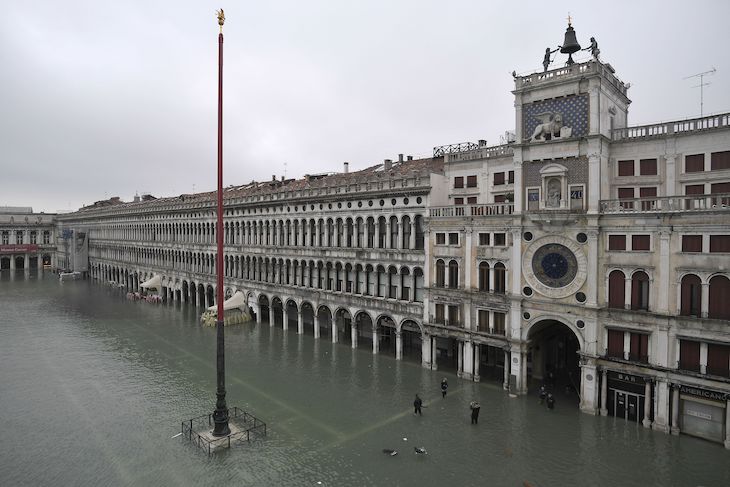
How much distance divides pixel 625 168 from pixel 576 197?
151 inches

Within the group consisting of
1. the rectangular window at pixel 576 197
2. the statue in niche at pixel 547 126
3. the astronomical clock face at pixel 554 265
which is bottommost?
the astronomical clock face at pixel 554 265

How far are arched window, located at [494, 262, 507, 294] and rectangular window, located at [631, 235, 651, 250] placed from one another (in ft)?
28.1

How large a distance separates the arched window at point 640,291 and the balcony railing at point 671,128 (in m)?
9.12

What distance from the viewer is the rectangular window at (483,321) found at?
34656 millimetres

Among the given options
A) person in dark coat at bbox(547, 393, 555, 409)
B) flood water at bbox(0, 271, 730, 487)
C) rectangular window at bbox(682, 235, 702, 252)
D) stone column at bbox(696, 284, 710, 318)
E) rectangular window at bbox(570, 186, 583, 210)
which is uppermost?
rectangular window at bbox(570, 186, 583, 210)

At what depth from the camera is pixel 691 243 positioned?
84.5ft

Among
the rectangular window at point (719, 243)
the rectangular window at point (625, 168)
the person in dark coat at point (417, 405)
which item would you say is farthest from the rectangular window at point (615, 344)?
the person in dark coat at point (417, 405)

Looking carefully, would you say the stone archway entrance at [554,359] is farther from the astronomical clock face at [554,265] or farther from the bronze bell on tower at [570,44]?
the bronze bell on tower at [570,44]

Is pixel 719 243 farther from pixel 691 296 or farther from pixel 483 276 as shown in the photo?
pixel 483 276

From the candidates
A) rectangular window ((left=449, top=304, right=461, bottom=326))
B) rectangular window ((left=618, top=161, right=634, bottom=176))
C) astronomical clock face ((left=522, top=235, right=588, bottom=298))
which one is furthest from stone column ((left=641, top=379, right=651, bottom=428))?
rectangular window ((left=449, top=304, right=461, bottom=326))

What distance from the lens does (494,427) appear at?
2703 cm

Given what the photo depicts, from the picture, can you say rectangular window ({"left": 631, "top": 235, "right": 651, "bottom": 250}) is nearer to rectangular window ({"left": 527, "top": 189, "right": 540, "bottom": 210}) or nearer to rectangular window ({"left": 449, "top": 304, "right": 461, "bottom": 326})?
rectangular window ({"left": 527, "top": 189, "right": 540, "bottom": 210})

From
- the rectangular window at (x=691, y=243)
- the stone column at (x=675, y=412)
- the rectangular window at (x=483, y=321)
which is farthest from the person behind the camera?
the rectangular window at (x=483, y=321)

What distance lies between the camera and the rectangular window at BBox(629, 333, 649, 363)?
27266 mm
